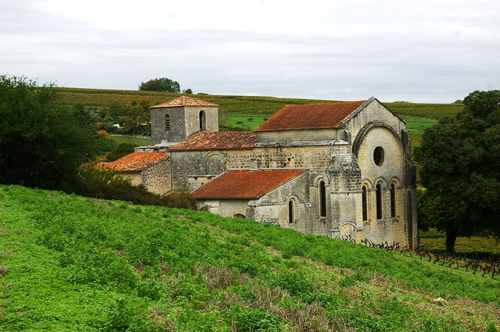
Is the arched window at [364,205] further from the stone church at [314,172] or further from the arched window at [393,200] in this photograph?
the arched window at [393,200]

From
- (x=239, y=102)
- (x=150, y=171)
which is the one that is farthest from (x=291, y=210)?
(x=239, y=102)

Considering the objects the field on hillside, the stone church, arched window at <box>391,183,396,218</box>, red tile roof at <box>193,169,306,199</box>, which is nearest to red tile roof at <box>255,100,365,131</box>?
the stone church

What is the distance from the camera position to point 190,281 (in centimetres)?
1252

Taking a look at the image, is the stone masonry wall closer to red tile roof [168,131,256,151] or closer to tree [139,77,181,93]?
red tile roof [168,131,256,151]

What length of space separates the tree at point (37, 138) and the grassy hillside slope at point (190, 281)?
2.96 m

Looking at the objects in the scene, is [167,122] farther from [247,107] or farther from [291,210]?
[247,107]

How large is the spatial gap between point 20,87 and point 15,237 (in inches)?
519

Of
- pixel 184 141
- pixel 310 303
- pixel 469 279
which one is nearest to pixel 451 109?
pixel 184 141

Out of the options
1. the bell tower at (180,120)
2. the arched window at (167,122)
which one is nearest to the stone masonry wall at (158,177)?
the bell tower at (180,120)

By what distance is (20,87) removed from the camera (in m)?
24.6

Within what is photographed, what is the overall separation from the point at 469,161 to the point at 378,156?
574 centimetres

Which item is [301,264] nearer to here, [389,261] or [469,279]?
[389,261]

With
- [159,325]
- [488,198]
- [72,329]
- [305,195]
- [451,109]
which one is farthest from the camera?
[451,109]

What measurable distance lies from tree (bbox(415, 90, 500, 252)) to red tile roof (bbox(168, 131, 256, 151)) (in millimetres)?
10895
